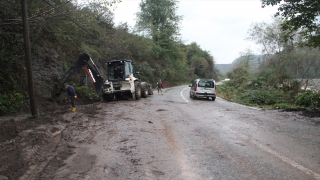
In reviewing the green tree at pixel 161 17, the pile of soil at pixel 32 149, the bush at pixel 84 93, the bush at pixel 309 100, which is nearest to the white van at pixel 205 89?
the bush at pixel 309 100

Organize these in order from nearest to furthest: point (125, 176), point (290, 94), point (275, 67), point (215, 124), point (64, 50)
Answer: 1. point (125, 176)
2. point (215, 124)
3. point (64, 50)
4. point (290, 94)
5. point (275, 67)

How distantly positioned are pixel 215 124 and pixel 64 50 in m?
16.0

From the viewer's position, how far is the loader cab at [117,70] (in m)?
18.1

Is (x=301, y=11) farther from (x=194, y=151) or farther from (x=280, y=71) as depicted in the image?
(x=280, y=71)

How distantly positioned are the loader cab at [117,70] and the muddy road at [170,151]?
903 centimetres

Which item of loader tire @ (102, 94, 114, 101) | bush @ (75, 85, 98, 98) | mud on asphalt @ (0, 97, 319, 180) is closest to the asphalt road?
mud on asphalt @ (0, 97, 319, 180)

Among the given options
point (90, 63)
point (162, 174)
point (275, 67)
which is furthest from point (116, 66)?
point (275, 67)

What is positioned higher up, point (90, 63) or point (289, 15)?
point (289, 15)

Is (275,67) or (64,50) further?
(275,67)

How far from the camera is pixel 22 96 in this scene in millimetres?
13695

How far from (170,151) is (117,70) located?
13247 millimetres

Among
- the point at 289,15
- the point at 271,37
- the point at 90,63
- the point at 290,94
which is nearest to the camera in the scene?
the point at 289,15

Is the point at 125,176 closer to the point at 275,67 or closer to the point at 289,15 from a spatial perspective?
the point at 289,15

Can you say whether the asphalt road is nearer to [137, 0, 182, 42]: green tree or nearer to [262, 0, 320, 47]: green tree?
[262, 0, 320, 47]: green tree
